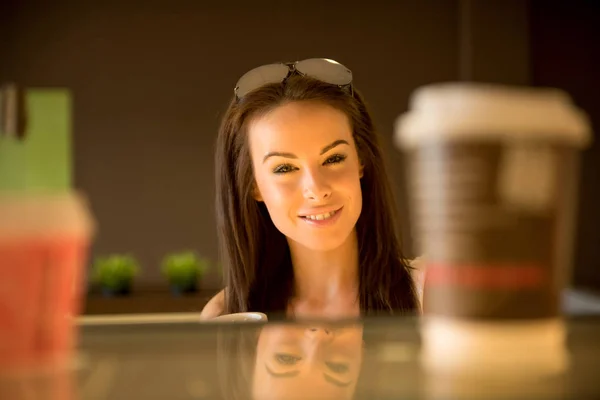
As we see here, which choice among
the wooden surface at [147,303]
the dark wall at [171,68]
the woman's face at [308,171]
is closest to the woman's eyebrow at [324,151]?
the woman's face at [308,171]

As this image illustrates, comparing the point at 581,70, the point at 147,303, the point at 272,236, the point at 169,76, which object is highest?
the point at 169,76

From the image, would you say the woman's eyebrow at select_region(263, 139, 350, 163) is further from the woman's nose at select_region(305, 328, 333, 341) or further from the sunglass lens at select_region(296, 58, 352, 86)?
the woman's nose at select_region(305, 328, 333, 341)

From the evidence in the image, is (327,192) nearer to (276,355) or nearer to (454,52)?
(276,355)

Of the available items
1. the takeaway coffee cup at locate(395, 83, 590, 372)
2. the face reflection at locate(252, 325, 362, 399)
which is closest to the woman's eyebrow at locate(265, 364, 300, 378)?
the face reflection at locate(252, 325, 362, 399)

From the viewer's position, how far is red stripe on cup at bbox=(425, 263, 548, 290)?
252 millimetres

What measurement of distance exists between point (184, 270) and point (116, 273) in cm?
16

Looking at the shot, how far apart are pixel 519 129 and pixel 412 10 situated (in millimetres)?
887

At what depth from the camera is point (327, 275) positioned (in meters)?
0.68

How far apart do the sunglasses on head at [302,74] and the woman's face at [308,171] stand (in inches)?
1.2

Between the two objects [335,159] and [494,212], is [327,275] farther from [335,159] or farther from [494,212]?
[494,212]

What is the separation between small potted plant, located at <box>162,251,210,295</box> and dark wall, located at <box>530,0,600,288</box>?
0.74 meters

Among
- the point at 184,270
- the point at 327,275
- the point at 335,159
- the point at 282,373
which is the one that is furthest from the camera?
the point at 184,270

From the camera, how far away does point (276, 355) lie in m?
0.37

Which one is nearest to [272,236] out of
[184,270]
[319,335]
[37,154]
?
[319,335]
